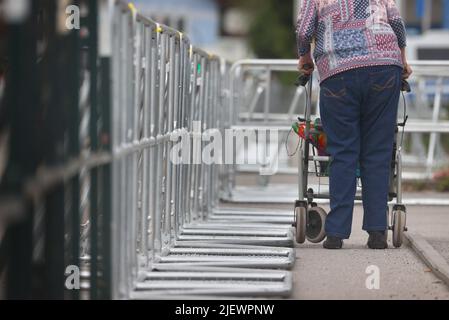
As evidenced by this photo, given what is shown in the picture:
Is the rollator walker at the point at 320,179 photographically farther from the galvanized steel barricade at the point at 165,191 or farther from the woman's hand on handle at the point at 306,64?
the galvanized steel barricade at the point at 165,191

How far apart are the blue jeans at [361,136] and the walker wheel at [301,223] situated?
225 millimetres

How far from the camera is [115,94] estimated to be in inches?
203

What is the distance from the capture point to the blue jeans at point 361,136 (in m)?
7.76

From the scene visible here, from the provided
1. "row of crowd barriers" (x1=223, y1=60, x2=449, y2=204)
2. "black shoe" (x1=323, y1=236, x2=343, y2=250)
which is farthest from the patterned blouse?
"row of crowd barriers" (x1=223, y1=60, x2=449, y2=204)

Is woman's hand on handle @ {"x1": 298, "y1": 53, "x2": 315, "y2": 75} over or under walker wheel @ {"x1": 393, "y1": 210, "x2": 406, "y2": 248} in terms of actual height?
over

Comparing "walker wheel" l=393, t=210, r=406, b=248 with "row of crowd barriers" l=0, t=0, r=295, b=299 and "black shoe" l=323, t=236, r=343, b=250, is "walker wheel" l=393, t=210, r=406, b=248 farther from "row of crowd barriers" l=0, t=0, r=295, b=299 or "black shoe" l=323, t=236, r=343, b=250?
"row of crowd barriers" l=0, t=0, r=295, b=299

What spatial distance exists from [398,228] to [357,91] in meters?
0.93

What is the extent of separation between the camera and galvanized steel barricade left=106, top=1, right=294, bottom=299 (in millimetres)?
5465

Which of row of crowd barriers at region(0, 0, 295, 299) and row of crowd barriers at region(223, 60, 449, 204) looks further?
row of crowd barriers at region(223, 60, 449, 204)

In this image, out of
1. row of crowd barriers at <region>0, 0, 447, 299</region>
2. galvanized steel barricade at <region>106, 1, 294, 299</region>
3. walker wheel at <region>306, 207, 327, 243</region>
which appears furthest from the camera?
walker wheel at <region>306, 207, 327, 243</region>

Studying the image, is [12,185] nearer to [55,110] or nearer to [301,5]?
[55,110]

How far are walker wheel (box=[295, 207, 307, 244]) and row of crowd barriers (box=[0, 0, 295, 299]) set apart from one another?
0.12 meters
